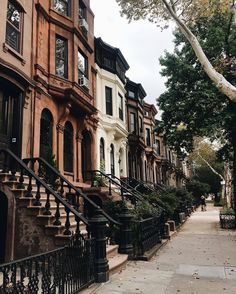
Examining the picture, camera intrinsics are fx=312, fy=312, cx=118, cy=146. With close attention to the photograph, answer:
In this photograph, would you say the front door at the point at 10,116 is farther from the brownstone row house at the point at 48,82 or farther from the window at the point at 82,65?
the window at the point at 82,65

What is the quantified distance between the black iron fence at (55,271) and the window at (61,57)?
10157 millimetres

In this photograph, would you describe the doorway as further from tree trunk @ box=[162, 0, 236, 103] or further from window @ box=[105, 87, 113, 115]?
tree trunk @ box=[162, 0, 236, 103]

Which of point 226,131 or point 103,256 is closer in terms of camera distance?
point 103,256

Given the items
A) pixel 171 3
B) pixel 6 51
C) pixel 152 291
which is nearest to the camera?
pixel 152 291

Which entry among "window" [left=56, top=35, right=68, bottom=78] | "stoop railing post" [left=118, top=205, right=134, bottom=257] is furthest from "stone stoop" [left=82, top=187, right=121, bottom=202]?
"window" [left=56, top=35, right=68, bottom=78]

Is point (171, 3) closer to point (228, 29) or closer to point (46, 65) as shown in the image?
point (46, 65)

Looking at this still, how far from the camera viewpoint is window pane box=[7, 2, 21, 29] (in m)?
11.3

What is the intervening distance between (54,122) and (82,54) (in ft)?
17.5

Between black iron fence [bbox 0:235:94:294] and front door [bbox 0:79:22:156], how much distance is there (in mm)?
5541

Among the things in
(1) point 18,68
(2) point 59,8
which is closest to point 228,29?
(2) point 59,8

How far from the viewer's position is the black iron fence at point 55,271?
3.87m

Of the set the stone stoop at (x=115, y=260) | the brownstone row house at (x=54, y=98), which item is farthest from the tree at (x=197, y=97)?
the stone stoop at (x=115, y=260)

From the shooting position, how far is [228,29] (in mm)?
17641

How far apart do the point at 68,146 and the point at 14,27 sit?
5.92 meters
